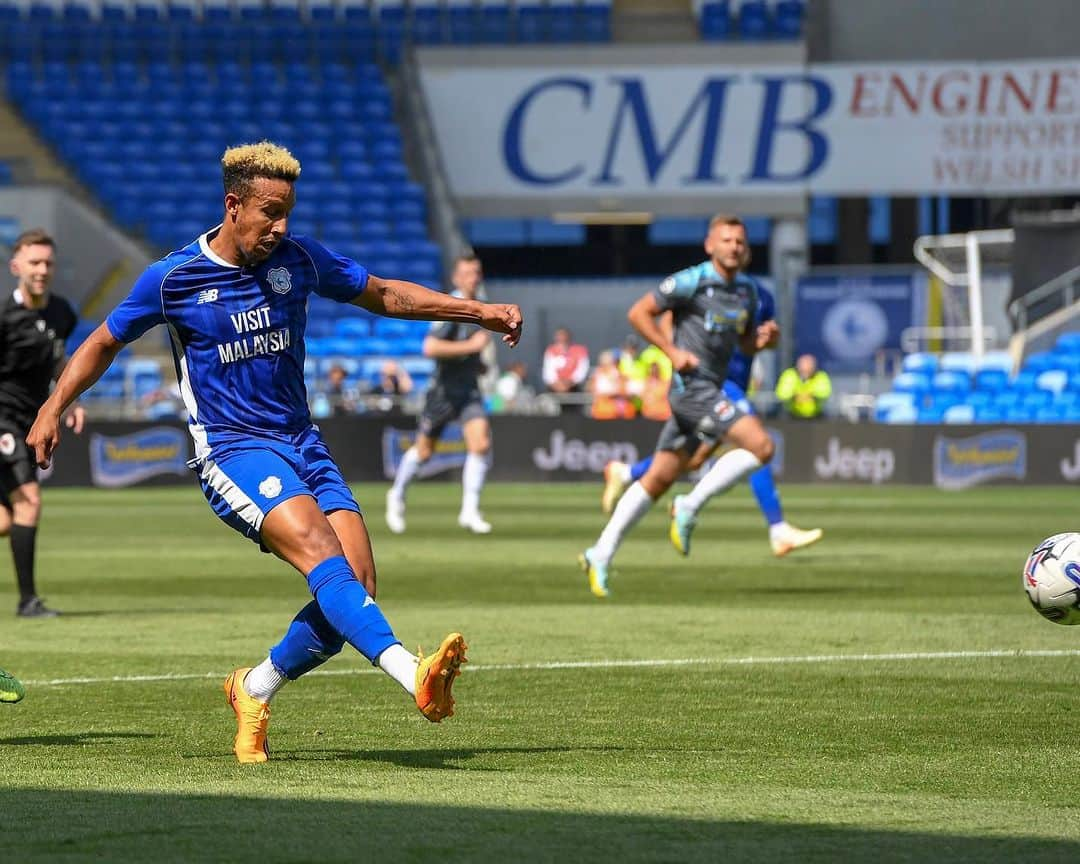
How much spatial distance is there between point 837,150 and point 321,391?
1255cm

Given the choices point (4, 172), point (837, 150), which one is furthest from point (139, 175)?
point (837, 150)

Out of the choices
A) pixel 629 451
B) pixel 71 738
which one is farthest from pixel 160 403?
pixel 71 738

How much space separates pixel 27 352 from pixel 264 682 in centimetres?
527

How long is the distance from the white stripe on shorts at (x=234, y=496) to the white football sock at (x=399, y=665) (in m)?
0.63

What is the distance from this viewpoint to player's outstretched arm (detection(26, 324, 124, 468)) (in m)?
6.35

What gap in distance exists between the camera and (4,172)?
34656mm

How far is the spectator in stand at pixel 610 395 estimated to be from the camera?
30875 mm

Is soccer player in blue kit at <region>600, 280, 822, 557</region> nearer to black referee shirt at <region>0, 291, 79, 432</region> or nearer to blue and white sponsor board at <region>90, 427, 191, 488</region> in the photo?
black referee shirt at <region>0, 291, 79, 432</region>

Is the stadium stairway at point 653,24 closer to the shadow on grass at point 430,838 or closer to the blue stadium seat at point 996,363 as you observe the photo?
the blue stadium seat at point 996,363

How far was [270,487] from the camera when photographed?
246 inches

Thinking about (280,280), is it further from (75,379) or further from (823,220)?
(823,220)

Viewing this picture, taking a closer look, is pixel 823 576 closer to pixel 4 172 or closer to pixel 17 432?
pixel 17 432

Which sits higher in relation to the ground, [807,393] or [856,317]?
[856,317]

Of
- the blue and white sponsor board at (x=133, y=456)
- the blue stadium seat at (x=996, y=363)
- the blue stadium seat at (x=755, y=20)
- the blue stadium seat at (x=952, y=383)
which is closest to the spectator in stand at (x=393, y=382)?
the blue and white sponsor board at (x=133, y=456)
